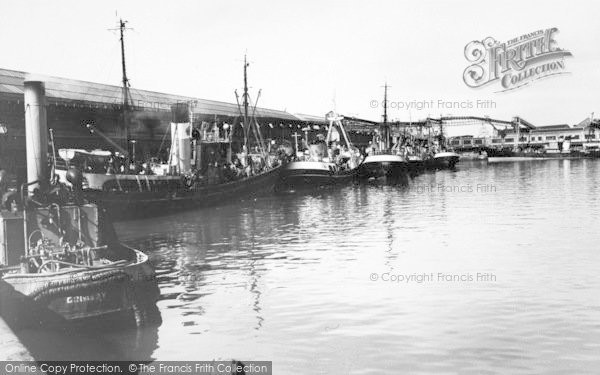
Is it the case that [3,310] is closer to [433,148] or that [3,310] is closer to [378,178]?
[378,178]

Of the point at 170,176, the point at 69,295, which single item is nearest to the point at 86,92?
the point at 170,176

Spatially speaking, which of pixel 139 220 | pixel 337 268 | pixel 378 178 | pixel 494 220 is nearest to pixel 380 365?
pixel 337 268

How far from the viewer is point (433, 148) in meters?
142

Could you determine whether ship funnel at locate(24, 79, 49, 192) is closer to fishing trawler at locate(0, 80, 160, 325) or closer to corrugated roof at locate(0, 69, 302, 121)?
fishing trawler at locate(0, 80, 160, 325)

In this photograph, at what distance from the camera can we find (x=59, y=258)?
15.0m

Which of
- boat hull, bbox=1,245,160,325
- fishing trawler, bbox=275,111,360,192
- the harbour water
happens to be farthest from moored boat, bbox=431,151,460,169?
boat hull, bbox=1,245,160,325

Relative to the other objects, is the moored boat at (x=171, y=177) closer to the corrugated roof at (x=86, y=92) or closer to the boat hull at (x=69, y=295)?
the corrugated roof at (x=86, y=92)

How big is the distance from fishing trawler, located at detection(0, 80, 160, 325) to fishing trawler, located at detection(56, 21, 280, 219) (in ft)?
47.1

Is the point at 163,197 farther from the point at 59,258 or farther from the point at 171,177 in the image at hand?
the point at 59,258

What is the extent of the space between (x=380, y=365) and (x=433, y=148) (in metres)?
136

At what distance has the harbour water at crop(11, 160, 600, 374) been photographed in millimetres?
12016

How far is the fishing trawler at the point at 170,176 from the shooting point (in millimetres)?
35188

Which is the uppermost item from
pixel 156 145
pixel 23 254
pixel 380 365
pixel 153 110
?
pixel 153 110

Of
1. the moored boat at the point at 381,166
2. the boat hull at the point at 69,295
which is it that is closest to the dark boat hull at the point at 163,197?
the boat hull at the point at 69,295
